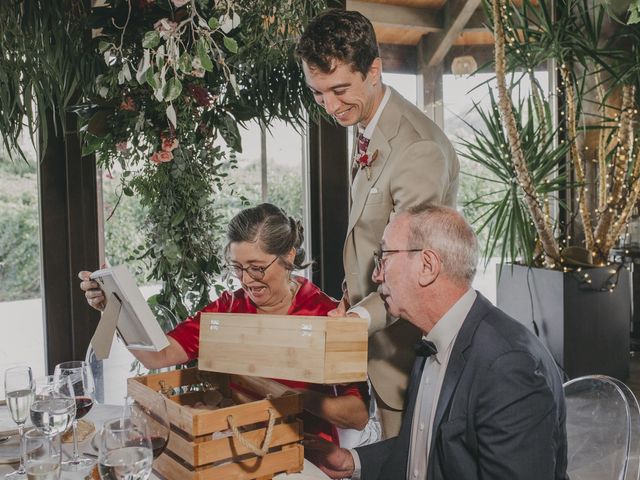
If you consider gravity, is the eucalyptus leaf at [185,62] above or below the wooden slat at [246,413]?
above

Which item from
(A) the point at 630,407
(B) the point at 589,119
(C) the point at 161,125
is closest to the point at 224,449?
(A) the point at 630,407

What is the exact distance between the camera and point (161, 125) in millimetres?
2309

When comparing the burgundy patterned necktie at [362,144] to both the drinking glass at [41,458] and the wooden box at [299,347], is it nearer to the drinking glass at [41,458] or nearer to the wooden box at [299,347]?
the wooden box at [299,347]

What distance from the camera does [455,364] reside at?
4.72 ft

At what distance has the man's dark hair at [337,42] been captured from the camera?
1.79 m

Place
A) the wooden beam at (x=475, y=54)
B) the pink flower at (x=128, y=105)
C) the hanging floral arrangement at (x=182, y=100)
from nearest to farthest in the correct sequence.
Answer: the hanging floral arrangement at (x=182, y=100)
the pink flower at (x=128, y=105)
the wooden beam at (x=475, y=54)

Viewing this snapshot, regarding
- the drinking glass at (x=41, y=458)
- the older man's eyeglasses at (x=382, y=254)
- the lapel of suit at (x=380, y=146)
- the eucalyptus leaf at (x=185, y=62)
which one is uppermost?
the eucalyptus leaf at (x=185, y=62)

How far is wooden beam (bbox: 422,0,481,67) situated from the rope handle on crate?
315cm

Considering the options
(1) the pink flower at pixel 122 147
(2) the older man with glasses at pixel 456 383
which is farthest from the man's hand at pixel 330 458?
(1) the pink flower at pixel 122 147

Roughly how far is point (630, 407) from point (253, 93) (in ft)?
5.85

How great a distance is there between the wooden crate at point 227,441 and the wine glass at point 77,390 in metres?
0.15

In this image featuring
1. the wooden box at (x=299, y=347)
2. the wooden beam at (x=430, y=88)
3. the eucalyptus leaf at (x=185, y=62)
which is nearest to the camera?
the wooden box at (x=299, y=347)

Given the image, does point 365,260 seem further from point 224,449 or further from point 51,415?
point 51,415

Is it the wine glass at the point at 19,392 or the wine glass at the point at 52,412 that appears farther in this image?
the wine glass at the point at 19,392
